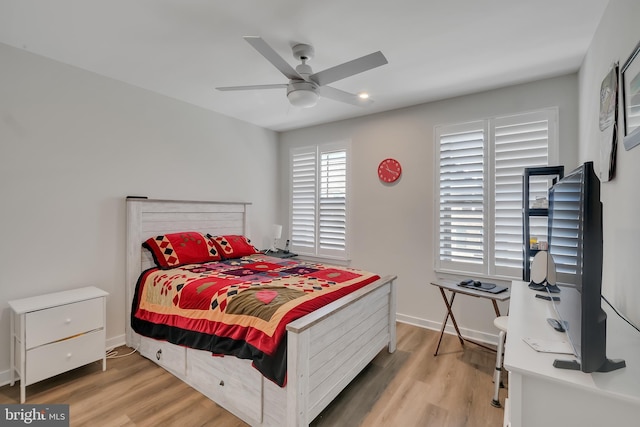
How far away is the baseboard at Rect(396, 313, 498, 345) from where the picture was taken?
10.2ft

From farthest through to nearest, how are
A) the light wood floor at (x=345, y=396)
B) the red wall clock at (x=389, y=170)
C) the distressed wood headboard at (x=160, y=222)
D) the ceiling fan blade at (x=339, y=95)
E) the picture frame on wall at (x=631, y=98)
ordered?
the red wall clock at (x=389, y=170), the distressed wood headboard at (x=160, y=222), the ceiling fan blade at (x=339, y=95), the light wood floor at (x=345, y=396), the picture frame on wall at (x=631, y=98)

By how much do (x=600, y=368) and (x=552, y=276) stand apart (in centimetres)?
70

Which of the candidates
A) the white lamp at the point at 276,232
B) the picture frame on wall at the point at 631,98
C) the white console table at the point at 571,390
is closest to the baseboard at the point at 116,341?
the white lamp at the point at 276,232

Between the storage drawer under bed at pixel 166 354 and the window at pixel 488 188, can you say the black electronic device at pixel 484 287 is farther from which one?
the storage drawer under bed at pixel 166 354

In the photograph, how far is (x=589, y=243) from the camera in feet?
2.99

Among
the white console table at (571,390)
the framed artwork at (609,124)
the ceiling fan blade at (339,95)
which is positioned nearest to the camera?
the white console table at (571,390)

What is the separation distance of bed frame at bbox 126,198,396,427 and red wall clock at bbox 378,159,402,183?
1.40 meters

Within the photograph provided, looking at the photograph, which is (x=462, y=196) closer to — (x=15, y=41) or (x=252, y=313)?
(x=252, y=313)

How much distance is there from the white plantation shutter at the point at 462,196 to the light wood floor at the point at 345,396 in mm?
1042

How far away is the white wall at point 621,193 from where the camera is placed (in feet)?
4.44

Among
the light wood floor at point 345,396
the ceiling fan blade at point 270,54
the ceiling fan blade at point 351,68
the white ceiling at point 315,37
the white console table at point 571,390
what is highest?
the white ceiling at point 315,37

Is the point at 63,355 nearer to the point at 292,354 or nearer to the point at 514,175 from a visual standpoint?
the point at 292,354

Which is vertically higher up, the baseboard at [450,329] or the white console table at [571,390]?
the white console table at [571,390]

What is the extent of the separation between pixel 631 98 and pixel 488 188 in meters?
1.77
